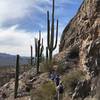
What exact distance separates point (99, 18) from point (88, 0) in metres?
4.90

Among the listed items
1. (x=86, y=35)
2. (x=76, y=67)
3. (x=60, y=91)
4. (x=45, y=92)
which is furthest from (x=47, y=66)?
(x=60, y=91)

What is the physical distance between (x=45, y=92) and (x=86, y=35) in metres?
6.35

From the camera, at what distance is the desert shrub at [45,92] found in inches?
1134

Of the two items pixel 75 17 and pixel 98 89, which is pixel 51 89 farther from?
pixel 75 17

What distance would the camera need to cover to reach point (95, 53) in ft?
91.7

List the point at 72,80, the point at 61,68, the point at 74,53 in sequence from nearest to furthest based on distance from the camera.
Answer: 1. the point at 72,80
2. the point at 61,68
3. the point at 74,53

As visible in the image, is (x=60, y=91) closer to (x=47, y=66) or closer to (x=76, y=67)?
(x=76, y=67)

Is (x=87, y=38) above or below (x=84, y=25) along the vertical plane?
below

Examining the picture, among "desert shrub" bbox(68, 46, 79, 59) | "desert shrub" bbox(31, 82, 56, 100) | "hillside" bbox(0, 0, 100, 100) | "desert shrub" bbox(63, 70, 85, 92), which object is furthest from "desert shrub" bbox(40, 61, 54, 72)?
"desert shrub" bbox(63, 70, 85, 92)

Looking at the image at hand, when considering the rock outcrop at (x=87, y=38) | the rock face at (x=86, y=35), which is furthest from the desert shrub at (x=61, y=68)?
the rock face at (x=86, y=35)

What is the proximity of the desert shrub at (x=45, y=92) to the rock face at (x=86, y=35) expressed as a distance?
2557mm

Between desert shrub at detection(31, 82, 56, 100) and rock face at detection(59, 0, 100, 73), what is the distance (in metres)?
2.56

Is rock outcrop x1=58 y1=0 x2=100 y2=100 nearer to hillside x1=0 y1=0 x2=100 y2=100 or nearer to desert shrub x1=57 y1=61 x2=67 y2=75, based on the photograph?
hillside x1=0 y1=0 x2=100 y2=100

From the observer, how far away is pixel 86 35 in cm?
3322
